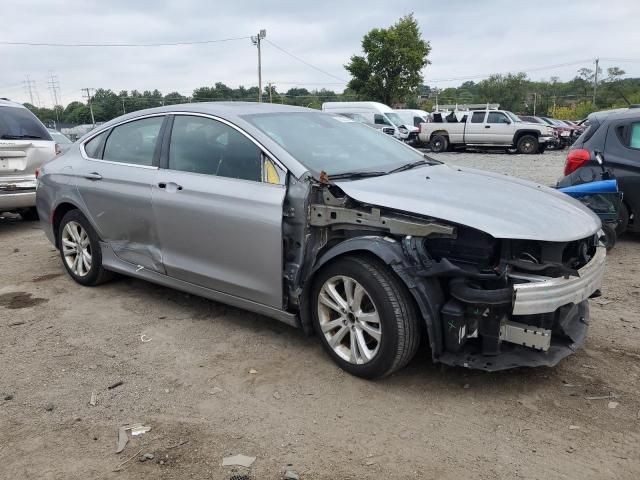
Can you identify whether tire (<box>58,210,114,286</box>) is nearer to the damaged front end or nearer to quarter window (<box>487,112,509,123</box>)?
the damaged front end

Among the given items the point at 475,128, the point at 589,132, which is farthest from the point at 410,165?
the point at 475,128

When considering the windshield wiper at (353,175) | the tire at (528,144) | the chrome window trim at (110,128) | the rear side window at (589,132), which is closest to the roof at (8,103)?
the chrome window trim at (110,128)

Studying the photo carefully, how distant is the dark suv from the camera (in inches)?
246

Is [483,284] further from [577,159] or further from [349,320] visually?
[577,159]

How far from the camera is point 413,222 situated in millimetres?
3201

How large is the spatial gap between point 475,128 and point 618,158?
1716cm

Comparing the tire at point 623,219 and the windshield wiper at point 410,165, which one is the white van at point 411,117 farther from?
the windshield wiper at point 410,165

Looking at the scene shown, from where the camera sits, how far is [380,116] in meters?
26.7

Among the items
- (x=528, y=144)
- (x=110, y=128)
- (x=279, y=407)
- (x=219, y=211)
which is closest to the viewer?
(x=279, y=407)

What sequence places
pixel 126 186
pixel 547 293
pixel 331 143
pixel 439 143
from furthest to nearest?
pixel 439 143 < pixel 126 186 < pixel 331 143 < pixel 547 293

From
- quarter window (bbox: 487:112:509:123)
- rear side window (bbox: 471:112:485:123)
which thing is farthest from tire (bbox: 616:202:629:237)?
rear side window (bbox: 471:112:485:123)

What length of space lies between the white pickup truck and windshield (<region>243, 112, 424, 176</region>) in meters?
18.9

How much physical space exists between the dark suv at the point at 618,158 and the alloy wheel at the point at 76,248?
17.0 ft

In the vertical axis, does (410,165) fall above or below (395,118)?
above
